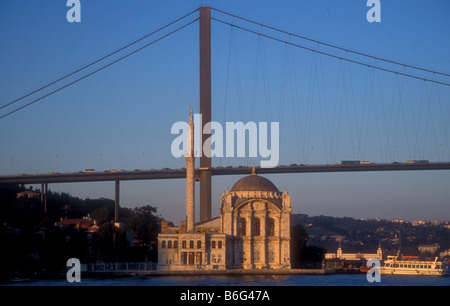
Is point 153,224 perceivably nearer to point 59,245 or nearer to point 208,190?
point 208,190

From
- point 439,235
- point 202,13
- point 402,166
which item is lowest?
point 439,235

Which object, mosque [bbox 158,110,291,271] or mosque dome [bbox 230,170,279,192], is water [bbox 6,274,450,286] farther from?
mosque dome [bbox 230,170,279,192]

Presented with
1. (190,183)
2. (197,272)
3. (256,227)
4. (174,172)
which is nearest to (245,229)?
(256,227)

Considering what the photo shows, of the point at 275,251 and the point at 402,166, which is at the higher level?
the point at 402,166

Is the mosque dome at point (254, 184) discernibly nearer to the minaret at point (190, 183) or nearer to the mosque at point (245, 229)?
the mosque at point (245, 229)

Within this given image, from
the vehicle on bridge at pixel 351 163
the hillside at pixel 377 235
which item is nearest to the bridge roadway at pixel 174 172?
the vehicle on bridge at pixel 351 163
